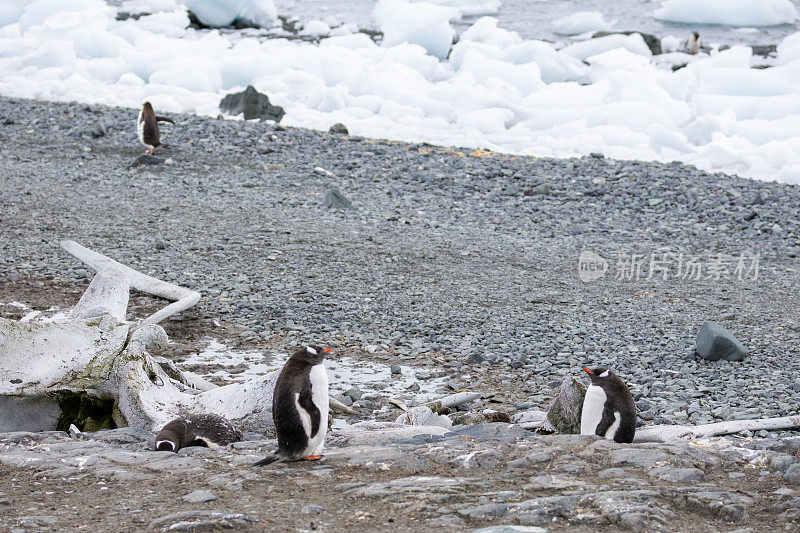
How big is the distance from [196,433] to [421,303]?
3201 millimetres

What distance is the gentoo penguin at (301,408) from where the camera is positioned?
3748mm

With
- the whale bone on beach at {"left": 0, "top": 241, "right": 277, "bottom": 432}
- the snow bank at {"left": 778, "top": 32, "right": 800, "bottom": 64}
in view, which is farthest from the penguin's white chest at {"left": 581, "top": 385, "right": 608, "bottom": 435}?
the snow bank at {"left": 778, "top": 32, "right": 800, "bottom": 64}

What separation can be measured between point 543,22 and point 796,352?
26.0m

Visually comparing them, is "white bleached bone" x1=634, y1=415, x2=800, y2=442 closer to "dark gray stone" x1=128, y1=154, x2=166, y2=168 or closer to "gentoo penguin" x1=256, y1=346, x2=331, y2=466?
"gentoo penguin" x1=256, y1=346, x2=331, y2=466

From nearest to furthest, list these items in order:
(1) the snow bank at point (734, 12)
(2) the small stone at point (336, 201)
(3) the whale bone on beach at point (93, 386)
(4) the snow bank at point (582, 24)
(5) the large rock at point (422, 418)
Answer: (3) the whale bone on beach at point (93, 386), (5) the large rock at point (422, 418), (2) the small stone at point (336, 201), (1) the snow bank at point (734, 12), (4) the snow bank at point (582, 24)

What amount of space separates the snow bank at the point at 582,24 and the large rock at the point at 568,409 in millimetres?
25593

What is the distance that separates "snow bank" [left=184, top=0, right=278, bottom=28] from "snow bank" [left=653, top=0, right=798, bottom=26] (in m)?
13.8

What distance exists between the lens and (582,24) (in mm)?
28281

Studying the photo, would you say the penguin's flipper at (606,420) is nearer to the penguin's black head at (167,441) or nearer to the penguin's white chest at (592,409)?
the penguin's white chest at (592,409)

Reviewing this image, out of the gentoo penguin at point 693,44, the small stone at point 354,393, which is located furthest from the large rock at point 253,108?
the gentoo penguin at point 693,44

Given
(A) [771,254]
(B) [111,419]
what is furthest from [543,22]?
(B) [111,419]

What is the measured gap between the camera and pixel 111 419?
190 inches

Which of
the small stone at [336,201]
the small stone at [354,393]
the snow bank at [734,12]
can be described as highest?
the snow bank at [734,12]

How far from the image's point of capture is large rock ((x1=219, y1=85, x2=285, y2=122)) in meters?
16.1
